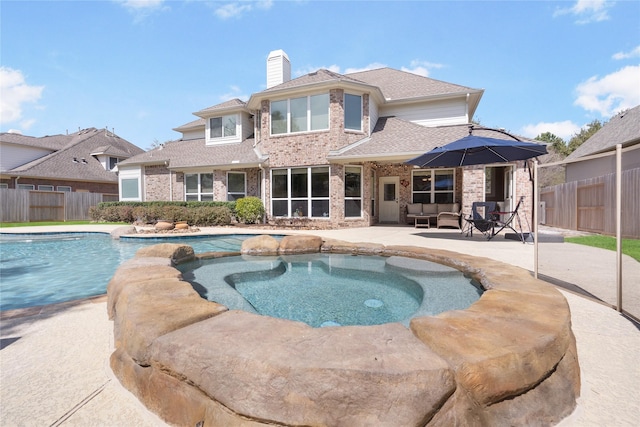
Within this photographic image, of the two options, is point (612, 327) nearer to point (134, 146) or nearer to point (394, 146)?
point (394, 146)

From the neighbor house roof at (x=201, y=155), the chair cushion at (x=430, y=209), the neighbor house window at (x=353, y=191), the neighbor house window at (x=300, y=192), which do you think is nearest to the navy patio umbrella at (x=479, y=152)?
the neighbor house window at (x=353, y=191)

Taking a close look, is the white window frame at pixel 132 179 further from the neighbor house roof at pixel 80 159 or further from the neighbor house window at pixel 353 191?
the neighbor house window at pixel 353 191

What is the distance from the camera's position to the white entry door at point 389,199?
15047mm

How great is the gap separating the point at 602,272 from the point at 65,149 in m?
32.1

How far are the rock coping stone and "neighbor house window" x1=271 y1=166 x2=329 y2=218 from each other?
11075 mm

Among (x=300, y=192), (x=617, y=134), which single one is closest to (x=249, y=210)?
(x=300, y=192)

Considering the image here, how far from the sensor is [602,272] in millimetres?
5109

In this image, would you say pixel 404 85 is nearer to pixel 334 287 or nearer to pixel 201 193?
pixel 201 193

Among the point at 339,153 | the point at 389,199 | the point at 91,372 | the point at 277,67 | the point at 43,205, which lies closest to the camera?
the point at 91,372

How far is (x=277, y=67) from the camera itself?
1677cm

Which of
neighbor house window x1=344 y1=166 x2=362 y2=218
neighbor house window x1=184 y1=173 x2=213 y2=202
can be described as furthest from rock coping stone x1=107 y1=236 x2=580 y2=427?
neighbor house window x1=184 y1=173 x2=213 y2=202

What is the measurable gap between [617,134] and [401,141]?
1437cm

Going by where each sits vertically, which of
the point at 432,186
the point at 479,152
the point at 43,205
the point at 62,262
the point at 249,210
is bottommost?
the point at 62,262

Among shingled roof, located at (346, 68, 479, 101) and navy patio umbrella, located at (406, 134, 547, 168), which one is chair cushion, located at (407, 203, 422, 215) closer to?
navy patio umbrella, located at (406, 134, 547, 168)
